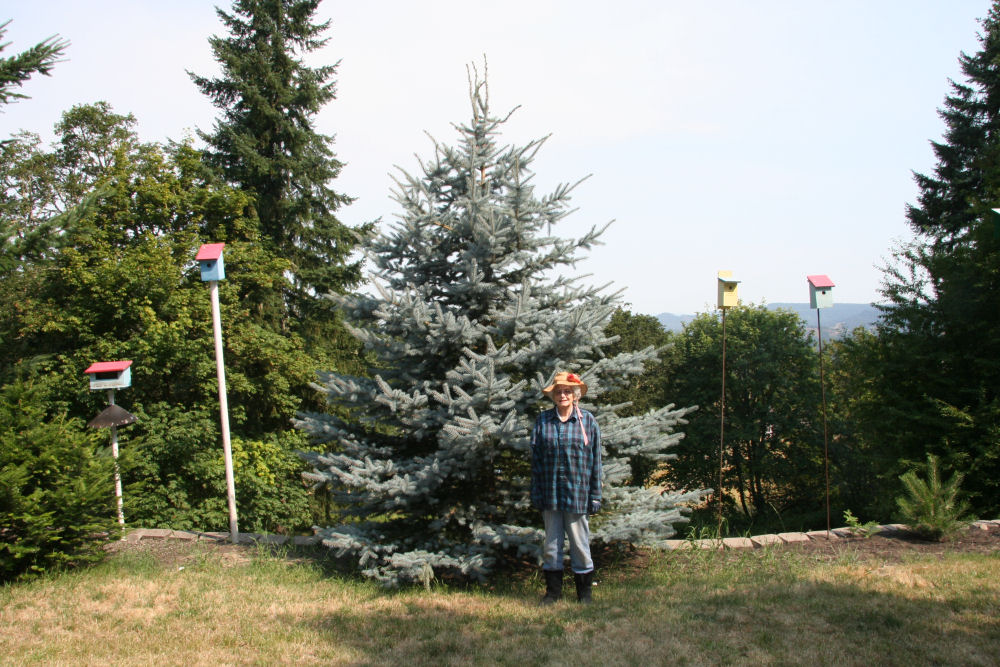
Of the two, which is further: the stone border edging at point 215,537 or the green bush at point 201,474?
the green bush at point 201,474

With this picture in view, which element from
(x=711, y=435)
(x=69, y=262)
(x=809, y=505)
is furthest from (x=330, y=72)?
(x=809, y=505)

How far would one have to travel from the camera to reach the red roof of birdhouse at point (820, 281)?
675 cm

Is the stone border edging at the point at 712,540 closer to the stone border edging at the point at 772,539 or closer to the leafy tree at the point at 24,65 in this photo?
the stone border edging at the point at 772,539

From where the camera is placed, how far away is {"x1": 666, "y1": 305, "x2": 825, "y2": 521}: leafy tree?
55.7 feet

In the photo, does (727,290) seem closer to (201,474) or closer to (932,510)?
(932,510)

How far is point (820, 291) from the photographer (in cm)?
677

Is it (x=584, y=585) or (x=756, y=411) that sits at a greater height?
(x=756, y=411)

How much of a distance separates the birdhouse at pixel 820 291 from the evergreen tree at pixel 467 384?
7.07 feet

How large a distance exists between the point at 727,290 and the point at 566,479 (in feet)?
9.81

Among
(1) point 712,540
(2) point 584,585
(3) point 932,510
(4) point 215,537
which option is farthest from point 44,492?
(3) point 932,510

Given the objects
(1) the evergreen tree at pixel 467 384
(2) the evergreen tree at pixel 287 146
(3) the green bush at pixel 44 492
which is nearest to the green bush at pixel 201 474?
(2) the evergreen tree at pixel 287 146

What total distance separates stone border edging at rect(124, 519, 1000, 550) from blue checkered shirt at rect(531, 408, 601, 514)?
1821 millimetres

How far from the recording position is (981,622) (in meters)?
4.25

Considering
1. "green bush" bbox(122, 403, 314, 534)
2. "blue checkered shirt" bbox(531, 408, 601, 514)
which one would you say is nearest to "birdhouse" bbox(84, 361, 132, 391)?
"blue checkered shirt" bbox(531, 408, 601, 514)
